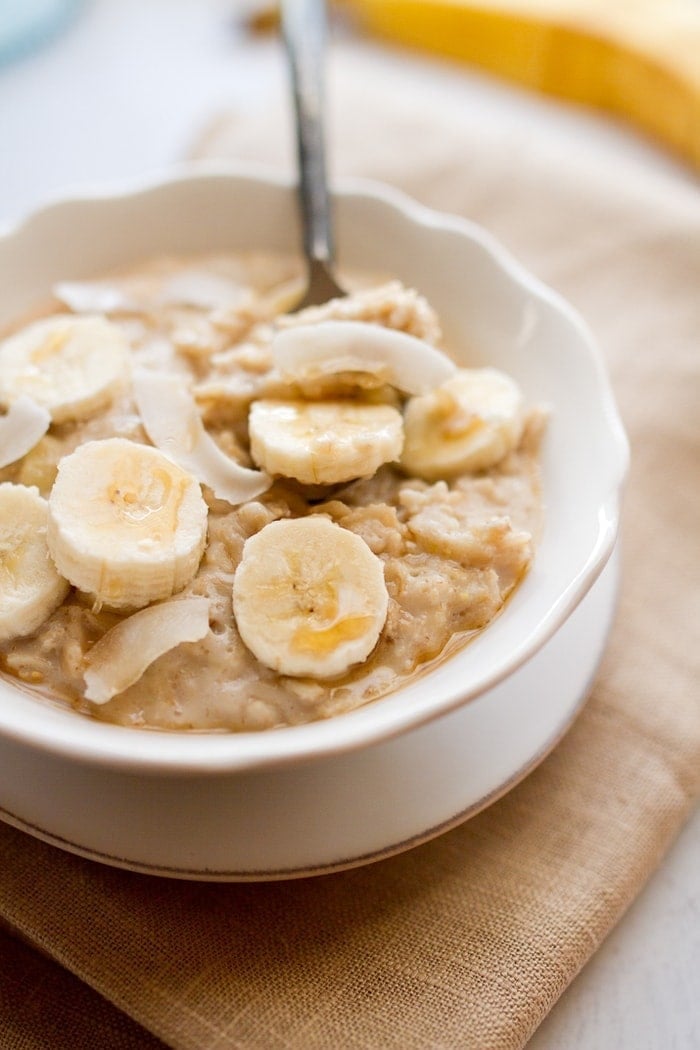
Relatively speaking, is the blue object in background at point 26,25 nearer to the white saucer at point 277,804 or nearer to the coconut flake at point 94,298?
the coconut flake at point 94,298

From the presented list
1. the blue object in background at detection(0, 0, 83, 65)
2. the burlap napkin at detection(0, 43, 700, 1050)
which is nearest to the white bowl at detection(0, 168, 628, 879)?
the burlap napkin at detection(0, 43, 700, 1050)

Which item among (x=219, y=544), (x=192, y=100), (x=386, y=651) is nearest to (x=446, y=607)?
(x=386, y=651)

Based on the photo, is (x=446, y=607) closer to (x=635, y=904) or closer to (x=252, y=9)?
(x=635, y=904)

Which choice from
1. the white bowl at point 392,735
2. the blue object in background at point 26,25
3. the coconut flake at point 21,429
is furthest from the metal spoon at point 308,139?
the blue object in background at point 26,25

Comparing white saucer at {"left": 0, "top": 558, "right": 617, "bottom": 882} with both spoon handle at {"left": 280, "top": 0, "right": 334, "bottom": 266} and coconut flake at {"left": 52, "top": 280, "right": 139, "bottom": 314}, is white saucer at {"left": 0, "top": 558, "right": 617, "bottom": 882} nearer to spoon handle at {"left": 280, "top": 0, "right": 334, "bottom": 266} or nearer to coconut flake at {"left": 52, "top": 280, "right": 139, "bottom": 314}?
coconut flake at {"left": 52, "top": 280, "right": 139, "bottom": 314}

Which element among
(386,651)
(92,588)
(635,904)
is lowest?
(635,904)

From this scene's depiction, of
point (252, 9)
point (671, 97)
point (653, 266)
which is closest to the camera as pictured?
point (653, 266)
